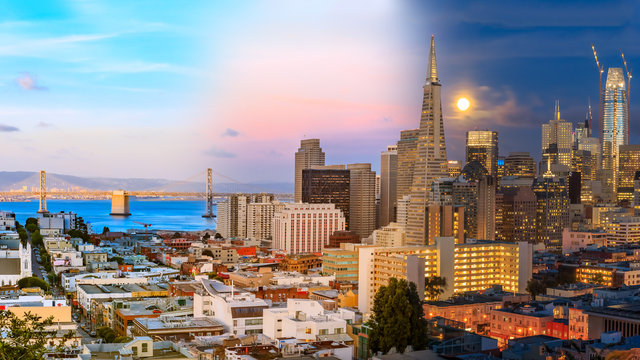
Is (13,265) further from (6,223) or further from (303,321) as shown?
(6,223)

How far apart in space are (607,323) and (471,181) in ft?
91.4

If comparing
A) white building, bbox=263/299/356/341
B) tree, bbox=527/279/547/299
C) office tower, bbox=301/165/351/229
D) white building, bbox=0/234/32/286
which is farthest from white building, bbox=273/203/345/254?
white building, bbox=263/299/356/341

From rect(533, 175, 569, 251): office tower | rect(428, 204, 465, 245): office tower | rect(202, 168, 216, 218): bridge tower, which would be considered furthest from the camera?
rect(202, 168, 216, 218): bridge tower

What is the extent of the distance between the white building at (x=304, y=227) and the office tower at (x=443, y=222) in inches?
255

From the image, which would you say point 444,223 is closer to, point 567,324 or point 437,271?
point 437,271

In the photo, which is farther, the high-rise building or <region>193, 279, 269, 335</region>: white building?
the high-rise building

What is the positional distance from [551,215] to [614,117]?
27676mm

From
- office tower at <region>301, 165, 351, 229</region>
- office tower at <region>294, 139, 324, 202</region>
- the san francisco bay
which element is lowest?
the san francisco bay

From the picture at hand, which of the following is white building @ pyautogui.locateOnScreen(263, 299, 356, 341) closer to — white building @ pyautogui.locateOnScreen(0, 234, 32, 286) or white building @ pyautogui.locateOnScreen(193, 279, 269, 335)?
white building @ pyautogui.locateOnScreen(193, 279, 269, 335)

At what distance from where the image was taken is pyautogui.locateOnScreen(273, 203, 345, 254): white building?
36062 millimetres

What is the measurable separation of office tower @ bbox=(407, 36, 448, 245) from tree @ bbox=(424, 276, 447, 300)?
1238 centimetres

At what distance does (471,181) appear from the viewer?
39656mm

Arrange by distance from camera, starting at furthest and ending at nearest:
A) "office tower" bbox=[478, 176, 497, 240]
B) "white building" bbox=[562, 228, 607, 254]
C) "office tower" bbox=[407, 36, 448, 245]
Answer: "office tower" bbox=[478, 176, 497, 240], "white building" bbox=[562, 228, 607, 254], "office tower" bbox=[407, 36, 448, 245]

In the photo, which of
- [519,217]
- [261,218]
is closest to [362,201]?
[261,218]
